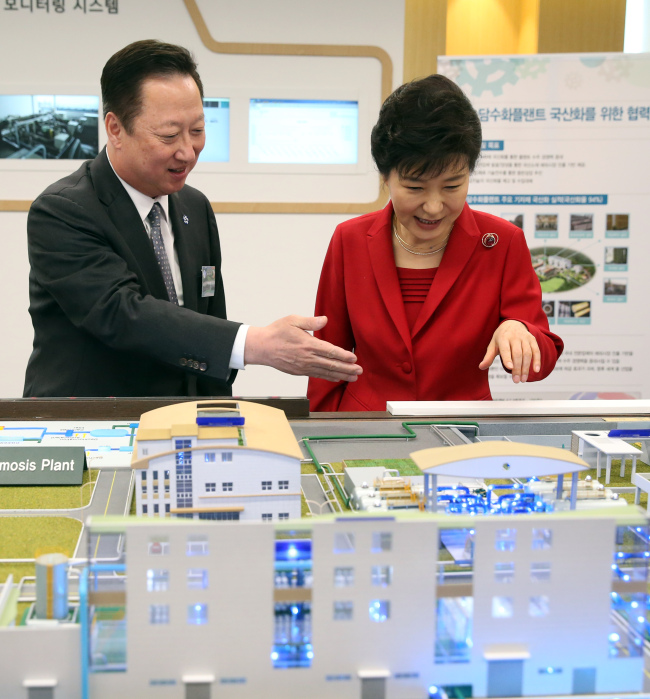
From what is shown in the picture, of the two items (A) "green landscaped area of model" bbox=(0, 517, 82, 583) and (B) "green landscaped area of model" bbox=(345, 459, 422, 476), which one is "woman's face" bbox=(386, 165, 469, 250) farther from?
(A) "green landscaped area of model" bbox=(0, 517, 82, 583)

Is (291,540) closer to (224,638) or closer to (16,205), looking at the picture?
(224,638)

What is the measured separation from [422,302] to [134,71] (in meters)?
1.12

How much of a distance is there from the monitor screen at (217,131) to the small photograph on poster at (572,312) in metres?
2.18

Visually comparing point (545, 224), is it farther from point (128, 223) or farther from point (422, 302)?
point (128, 223)

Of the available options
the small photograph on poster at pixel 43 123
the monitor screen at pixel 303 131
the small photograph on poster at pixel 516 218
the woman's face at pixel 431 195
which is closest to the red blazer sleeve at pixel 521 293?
the woman's face at pixel 431 195

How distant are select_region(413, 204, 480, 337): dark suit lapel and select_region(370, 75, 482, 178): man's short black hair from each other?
30 centimetres

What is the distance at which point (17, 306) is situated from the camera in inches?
186

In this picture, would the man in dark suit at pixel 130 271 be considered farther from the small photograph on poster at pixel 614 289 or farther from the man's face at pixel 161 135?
the small photograph on poster at pixel 614 289

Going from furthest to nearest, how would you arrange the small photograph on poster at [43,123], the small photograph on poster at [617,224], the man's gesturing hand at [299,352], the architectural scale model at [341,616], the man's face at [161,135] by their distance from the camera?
the small photograph on poster at [617,224], the small photograph on poster at [43,123], the man's face at [161,135], the man's gesturing hand at [299,352], the architectural scale model at [341,616]

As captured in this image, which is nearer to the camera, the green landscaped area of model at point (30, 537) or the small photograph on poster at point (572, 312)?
the green landscaped area of model at point (30, 537)

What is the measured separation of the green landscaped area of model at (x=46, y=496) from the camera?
1.53 metres

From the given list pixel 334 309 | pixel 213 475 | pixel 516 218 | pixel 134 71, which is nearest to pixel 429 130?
pixel 334 309

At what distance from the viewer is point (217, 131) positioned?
15.2 ft

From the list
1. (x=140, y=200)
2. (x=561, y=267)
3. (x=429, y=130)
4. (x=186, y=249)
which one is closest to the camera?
(x=429, y=130)
